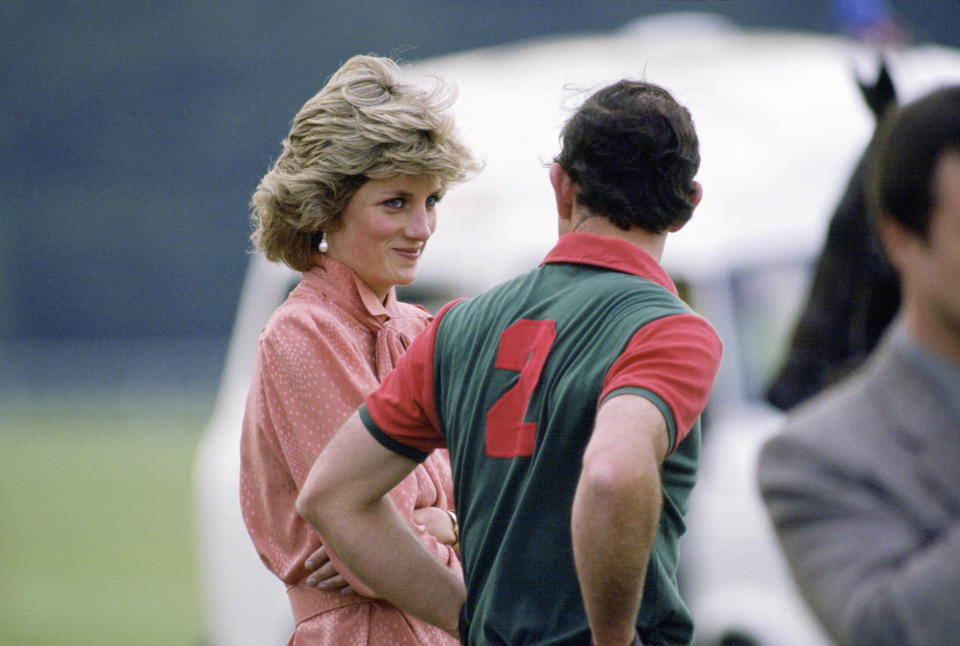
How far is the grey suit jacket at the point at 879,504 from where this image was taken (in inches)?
69.2

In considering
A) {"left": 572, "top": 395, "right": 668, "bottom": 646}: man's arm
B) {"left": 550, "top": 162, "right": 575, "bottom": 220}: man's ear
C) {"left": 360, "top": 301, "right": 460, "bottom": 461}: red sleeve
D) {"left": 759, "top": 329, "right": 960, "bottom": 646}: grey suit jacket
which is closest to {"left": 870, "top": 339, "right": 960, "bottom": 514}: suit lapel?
{"left": 759, "top": 329, "right": 960, "bottom": 646}: grey suit jacket

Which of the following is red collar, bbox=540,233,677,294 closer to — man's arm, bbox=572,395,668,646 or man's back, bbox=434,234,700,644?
man's back, bbox=434,234,700,644

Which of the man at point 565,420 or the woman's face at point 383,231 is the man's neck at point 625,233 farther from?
the woman's face at point 383,231

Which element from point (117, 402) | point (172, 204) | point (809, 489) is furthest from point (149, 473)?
point (809, 489)

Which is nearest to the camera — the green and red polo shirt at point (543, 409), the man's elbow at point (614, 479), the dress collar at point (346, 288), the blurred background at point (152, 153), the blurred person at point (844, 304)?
the man's elbow at point (614, 479)

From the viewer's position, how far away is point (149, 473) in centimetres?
1775

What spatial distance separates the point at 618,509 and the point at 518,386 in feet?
1.08

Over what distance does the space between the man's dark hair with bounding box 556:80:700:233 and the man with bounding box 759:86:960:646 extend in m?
0.57

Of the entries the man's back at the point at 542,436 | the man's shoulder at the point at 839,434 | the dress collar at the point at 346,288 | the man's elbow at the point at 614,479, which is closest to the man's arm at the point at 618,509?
the man's elbow at the point at 614,479

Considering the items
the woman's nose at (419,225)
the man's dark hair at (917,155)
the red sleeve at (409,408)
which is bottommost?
the red sleeve at (409,408)

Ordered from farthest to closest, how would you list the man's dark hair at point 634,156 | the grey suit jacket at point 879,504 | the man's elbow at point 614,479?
1. the man's dark hair at point 634,156
2. the man's elbow at point 614,479
3. the grey suit jacket at point 879,504

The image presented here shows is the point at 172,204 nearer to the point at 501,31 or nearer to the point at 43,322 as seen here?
the point at 43,322

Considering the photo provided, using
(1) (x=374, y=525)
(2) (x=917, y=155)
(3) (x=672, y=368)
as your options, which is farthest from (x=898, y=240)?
(1) (x=374, y=525)

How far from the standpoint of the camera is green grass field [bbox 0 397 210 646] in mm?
9430
